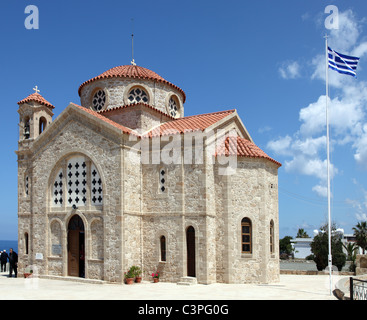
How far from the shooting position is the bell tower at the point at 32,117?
23.8 metres

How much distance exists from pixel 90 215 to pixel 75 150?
3599mm

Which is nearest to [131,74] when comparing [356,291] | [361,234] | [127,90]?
[127,90]

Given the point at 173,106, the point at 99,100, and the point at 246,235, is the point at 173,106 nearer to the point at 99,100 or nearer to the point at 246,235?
the point at 99,100

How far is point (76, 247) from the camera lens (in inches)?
843

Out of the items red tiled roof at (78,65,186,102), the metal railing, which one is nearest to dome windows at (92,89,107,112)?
red tiled roof at (78,65,186,102)

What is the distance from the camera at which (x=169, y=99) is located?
84.6ft

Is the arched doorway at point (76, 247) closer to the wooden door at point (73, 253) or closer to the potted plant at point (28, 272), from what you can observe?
the wooden door at point (73, 253)

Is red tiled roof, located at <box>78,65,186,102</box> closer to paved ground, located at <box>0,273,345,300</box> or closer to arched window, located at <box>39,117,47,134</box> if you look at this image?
arched window, located at <box>39,117,47,134</box>

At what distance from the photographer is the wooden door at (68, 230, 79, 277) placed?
21219 millimetres

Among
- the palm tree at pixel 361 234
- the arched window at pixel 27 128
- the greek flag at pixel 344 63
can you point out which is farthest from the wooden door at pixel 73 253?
the palm tree at pixel 361 234

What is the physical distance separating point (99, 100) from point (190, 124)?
6741 millimetres

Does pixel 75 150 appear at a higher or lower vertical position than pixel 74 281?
higher
